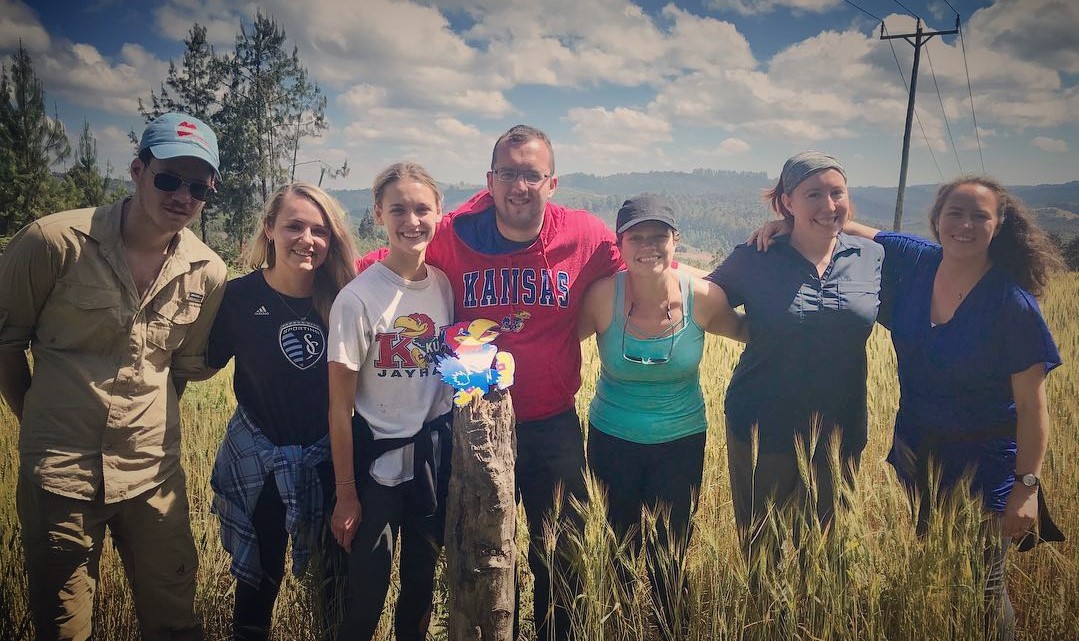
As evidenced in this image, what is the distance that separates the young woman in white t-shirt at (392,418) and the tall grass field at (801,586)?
0.55 m

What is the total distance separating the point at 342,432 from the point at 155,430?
2.73ft

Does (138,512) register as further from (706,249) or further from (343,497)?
(706,249)

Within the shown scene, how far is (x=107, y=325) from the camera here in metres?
2.16

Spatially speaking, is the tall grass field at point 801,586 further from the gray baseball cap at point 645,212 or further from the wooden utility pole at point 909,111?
the wooden utility pole at point 909,111

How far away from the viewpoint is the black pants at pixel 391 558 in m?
2.12

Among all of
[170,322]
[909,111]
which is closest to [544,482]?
[170,322]

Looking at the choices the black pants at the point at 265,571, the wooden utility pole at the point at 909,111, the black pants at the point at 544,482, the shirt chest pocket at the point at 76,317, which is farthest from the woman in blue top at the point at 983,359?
the wooden utility pole at the point at 909,111

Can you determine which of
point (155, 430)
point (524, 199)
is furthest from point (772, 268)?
point (155, 430)

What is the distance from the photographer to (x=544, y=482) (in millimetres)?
2508

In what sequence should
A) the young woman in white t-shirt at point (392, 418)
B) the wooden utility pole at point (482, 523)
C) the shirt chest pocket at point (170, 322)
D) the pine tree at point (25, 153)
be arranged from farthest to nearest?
the pine tree at point (25, 153)
the shirt chest pocket at point (170, 322)
the young woman in white t-shirt at point (392, 418)
the wooden utility pole at point (482, 523)

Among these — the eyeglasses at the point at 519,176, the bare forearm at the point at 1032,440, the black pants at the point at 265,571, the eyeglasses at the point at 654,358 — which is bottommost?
the black pants at the point at 265,571

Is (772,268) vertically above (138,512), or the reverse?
(772,268)

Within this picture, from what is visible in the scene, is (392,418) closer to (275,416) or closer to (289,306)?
(275,416)

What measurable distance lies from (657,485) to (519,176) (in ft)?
5.33
